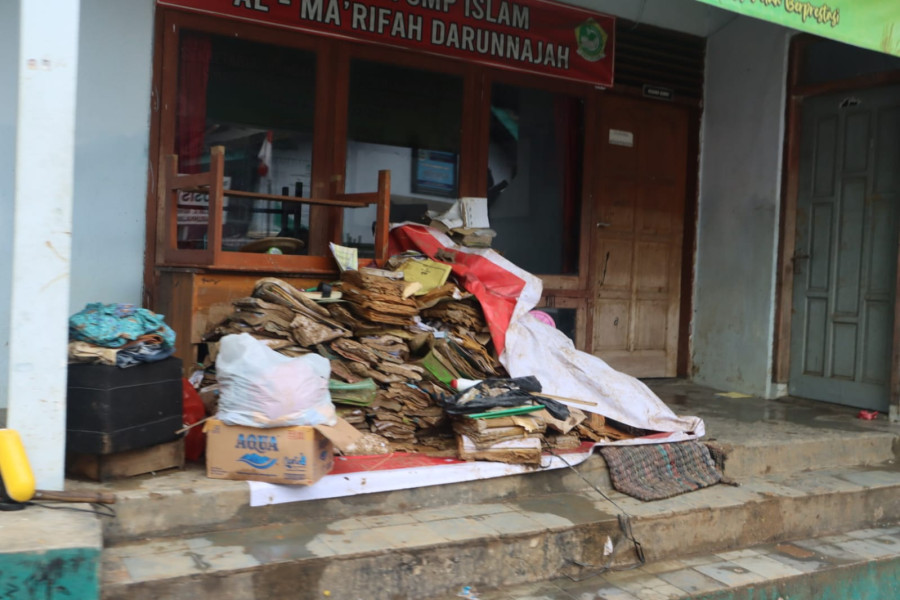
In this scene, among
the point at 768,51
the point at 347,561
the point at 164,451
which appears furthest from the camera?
the point at 768,51

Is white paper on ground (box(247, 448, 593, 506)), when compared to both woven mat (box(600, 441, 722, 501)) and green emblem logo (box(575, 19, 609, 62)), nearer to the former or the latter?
woven mat (box(600, 441, 722, 501))

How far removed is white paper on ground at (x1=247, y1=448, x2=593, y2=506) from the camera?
3.82 m

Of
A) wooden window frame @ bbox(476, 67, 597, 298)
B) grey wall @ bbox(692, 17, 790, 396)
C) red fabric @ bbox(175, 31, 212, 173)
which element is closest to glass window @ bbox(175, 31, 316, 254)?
red fabric @ bbox(175, 31, 212, 173)

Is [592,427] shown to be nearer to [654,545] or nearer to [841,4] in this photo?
[654,545]

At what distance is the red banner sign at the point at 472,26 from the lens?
18.4 ft

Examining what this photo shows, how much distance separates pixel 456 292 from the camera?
5254 millimetres

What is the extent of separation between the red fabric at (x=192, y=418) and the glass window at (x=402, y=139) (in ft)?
6.72

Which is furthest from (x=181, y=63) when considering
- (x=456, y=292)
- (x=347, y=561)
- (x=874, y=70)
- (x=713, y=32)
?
(x=874, y=70)

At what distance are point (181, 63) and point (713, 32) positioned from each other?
192 inches

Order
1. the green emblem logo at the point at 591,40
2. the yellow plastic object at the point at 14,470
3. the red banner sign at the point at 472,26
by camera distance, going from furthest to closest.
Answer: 1. the green emblem logo at the point at 591,40
2. the red banner sign at the point at 472,26
3. the yellow plastic object at the point at 14,470

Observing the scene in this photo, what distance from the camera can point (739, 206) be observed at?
745cm

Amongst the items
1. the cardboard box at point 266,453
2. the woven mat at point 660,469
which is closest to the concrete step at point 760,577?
the woven mat at point 660,469

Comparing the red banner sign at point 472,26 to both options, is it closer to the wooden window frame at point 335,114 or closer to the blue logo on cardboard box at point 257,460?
the wooden window frame at point 335,114

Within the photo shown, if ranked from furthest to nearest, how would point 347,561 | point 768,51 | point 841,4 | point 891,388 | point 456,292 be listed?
point 768,51, point 891,388, point 456,292, point 841,4, point 347,561
